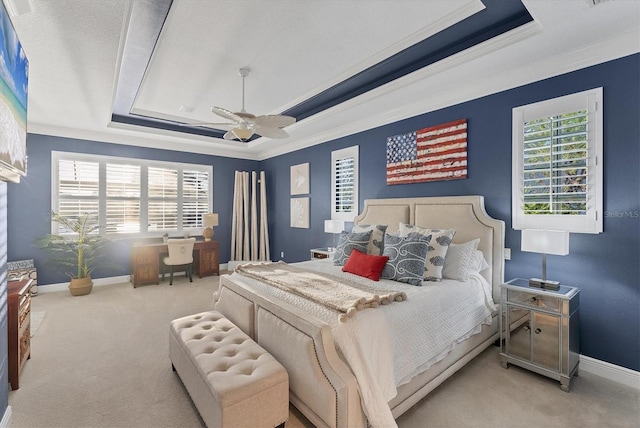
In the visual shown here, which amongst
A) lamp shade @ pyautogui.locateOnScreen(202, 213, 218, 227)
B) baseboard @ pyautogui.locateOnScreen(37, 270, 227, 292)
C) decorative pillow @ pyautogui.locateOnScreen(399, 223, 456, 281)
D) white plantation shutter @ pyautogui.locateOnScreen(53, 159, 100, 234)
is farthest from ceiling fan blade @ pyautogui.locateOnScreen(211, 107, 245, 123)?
baseboard @ pyautogui.locateOnScreen(37, 270, 227, 292)

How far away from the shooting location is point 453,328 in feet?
7.75

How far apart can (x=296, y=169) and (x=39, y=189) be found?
425cm

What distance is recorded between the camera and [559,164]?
267 cm

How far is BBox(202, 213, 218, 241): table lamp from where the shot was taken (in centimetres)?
604

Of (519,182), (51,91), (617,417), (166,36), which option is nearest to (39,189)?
(51,91)

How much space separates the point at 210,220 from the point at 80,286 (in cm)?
230

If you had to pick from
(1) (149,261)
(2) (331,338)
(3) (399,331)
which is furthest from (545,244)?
(1) (149,261)

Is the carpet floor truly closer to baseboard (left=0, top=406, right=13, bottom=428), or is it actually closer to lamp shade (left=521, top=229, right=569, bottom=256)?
baseboard (left=0, top=406, right=13, bottom=428)

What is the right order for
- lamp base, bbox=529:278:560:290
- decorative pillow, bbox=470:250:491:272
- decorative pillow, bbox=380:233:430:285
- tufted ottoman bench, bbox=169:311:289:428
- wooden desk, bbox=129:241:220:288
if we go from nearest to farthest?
tufted ottoman bench, bbox=169:311:289:428 → lamp base, bbox=529:278:560:290 → decorative pillow, bbox=380:233:430:285 → decorative pillow, bbox=470:250:491:272 → wooden desk, bbox=129:241:220:288

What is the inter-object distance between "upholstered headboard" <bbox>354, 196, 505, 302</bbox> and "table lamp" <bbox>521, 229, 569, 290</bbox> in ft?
1.49

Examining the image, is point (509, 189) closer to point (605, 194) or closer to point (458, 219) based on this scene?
point (458, 219)

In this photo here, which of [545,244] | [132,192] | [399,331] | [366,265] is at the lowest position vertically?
[399,331]

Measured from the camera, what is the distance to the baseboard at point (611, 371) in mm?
2312

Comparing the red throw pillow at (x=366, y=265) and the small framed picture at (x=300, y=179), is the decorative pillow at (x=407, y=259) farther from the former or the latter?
the small framed picture at (x=300, y=179)
